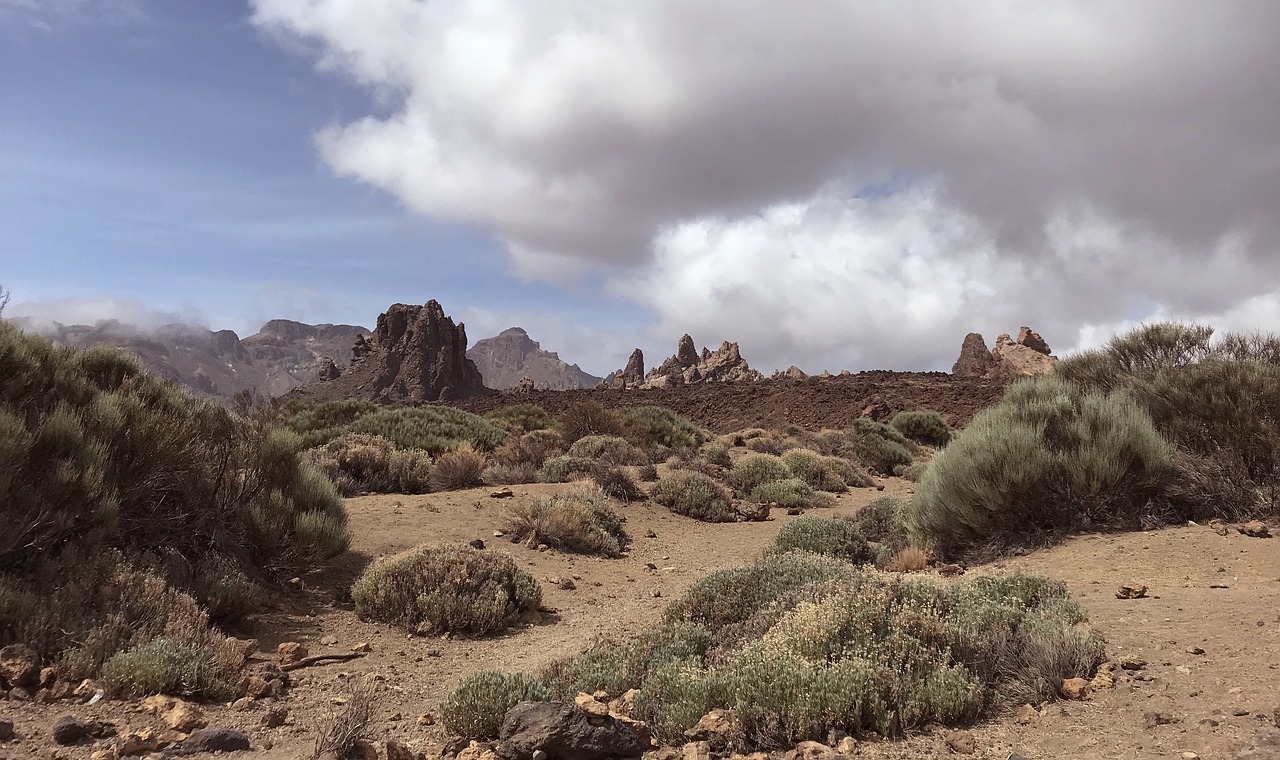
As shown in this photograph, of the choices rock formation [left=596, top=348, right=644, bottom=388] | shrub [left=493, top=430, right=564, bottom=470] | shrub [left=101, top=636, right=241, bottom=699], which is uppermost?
rock formation [left=596, top=348, right=644, bottom=388]

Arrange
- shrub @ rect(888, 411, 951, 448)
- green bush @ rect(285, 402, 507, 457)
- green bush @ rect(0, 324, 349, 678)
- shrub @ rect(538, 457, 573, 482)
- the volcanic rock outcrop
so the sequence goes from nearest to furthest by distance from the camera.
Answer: green bush @ rect(0, 324, 349, 678) → shrub @ rect(538, 457, 573, 482) → green bush @ rect(285, 402, 507, 457) → shrub @ rect(888, 411, 951, 448) → the volcanic rock outcrop

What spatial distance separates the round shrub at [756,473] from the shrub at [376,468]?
7.16 meters

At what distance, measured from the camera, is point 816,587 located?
233 inches

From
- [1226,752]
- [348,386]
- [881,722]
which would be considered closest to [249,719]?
[881,722]

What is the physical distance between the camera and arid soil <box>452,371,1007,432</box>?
127 feet

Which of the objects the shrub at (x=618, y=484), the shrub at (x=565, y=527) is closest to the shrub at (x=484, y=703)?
the shrub at (x=565, y=527)

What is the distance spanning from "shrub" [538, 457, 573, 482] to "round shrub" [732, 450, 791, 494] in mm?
4173

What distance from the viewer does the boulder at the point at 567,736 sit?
390 cm

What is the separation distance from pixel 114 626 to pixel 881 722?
516cm

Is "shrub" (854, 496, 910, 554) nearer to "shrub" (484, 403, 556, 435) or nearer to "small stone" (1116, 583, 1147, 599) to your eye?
"small stone" (1116, 583, 1147, 599)

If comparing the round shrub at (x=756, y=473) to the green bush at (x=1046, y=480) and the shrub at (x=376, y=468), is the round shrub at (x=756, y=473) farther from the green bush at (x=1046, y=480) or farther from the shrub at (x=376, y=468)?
the green bush at (x=1046, y=480)

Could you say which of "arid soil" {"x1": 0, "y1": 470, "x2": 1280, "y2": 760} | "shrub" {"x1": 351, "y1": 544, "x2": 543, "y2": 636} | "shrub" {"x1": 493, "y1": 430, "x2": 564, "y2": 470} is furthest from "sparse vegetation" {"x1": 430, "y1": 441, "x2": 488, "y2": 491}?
"shrub" {"x1": 351, "y1": 544, "x2": 543, "y2": 636}

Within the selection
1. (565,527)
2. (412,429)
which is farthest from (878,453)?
(565,527)

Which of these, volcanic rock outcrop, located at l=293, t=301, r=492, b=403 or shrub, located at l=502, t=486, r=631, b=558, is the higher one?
volcanic rock outcrop, located at l=293, t=301, r=492, b=403
